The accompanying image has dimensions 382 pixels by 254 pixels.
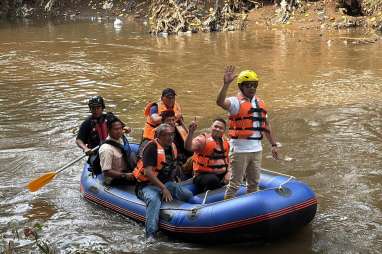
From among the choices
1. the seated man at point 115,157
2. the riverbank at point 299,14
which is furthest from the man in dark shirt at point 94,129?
the riverbank at point 299,14

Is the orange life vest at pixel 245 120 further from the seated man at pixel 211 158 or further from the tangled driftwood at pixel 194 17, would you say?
the tangled driftwood at pixel 194 17

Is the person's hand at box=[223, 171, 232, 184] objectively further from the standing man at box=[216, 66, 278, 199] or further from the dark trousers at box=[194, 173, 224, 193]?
the standing man at box=[216, 66, 278, 199]

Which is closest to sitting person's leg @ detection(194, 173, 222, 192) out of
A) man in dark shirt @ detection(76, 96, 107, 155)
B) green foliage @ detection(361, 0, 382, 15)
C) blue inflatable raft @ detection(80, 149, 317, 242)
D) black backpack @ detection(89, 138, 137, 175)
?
blue inflatable raft @ detection(80, 149, 317, 242)

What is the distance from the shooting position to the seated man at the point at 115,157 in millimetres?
6211

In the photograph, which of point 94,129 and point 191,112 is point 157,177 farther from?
point 191,112

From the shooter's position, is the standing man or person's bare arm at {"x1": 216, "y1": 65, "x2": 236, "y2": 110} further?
the standing man

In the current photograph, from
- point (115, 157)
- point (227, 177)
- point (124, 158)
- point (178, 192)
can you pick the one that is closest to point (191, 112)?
point (124, 158)

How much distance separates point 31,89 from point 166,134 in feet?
26.3

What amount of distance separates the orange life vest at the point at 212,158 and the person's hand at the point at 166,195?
1.57ft

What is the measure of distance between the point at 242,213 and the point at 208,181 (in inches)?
31.8

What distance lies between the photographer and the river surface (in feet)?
19.3

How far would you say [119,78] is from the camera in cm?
1392

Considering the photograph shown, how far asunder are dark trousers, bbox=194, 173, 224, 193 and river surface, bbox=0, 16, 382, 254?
66 cm

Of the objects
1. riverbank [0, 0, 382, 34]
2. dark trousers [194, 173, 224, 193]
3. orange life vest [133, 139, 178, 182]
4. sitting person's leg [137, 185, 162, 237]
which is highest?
riverbank [0, 0, 382, 34]
